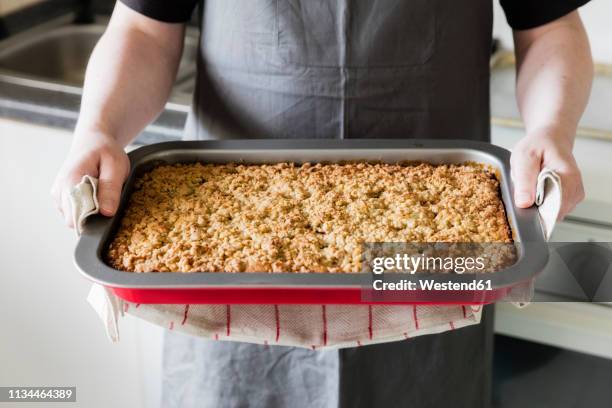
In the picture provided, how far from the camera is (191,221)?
31.9 inches

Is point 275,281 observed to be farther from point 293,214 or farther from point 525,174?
point 525,174

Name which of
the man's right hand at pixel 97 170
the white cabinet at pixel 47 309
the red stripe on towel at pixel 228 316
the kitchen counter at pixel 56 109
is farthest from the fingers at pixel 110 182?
the white cabinet at pixel 47 309

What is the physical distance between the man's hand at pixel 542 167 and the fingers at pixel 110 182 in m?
0.46

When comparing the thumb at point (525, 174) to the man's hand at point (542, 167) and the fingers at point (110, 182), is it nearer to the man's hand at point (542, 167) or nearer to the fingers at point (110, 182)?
the man's hand at point (542, 167)

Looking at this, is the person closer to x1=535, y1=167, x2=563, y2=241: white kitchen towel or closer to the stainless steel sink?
x1=535, y1=167, x2=563, y2=241: white kitchen towel

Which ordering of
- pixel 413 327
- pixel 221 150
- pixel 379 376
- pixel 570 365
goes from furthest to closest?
pixel 570 365, pixel 379 376, pixel 221 150, pixel 413 327

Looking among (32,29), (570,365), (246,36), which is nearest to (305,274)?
(246,36)

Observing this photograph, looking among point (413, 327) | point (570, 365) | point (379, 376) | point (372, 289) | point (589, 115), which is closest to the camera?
point (372, 289)

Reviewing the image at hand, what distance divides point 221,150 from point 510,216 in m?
0.38

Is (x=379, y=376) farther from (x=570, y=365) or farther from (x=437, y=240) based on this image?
(x=570, y=365)

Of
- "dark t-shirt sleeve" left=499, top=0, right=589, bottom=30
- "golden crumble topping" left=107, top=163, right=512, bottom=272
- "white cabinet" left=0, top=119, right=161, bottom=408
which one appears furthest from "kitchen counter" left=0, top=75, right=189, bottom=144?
"dark t-shirt sleeve" left=499, top=0, right=589, bottom=30

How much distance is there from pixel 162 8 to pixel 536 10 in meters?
0.53

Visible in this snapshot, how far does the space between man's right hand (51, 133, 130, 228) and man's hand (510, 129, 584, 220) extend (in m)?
0.46

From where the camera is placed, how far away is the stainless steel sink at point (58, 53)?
1650mm
